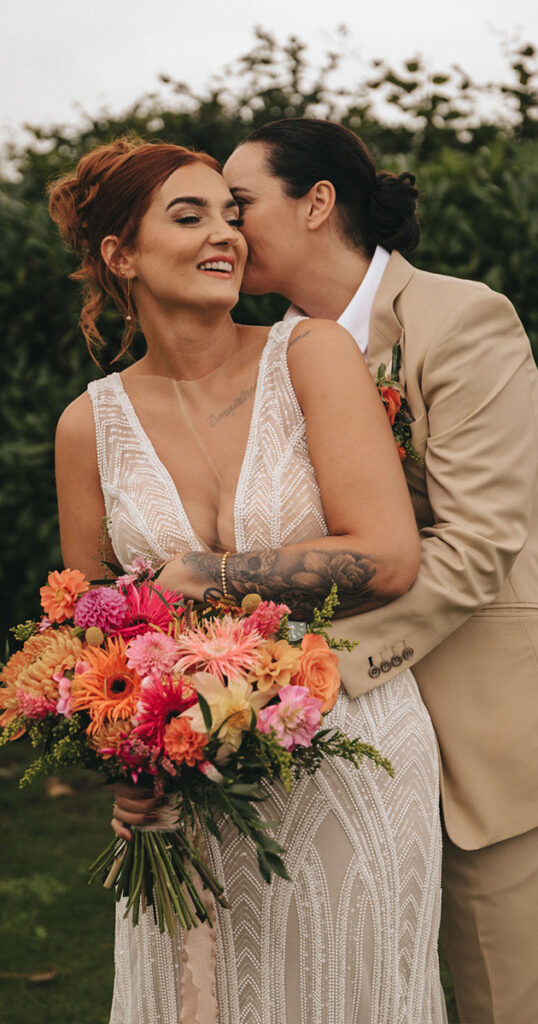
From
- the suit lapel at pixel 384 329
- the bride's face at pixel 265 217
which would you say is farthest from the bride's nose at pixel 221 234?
the suit lapel at pixel 384 329

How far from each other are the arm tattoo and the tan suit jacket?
97 mm

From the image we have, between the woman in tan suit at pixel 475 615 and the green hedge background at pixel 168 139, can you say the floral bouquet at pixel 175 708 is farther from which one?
the green hedge background at pixel 168 139

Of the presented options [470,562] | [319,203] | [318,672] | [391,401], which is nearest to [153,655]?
[318,672]

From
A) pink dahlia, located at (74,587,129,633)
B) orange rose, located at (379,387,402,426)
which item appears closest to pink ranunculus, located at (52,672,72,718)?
pink dahlia, located at (74,587,129,633)

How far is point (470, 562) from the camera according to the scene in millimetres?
2572

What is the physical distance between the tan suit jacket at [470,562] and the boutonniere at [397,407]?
0.02 meters

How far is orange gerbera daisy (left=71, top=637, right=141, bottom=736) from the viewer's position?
2139 millimetres

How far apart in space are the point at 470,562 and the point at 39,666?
1.06m

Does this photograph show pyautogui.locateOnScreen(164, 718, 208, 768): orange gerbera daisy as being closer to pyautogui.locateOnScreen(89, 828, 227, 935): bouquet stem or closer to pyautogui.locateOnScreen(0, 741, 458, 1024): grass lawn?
pyautogui.locateOnScreen(89, 828, 227, 935): bouquet stem

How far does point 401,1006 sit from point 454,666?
2.78ft

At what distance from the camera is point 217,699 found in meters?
2.04

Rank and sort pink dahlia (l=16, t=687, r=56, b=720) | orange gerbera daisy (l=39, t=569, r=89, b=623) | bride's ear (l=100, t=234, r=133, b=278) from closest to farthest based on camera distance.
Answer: pink dahlia (l=16, t=687, r=56, b=720)
orange gerbera daisy (l=39, t=569, r=89, b=623)
bride's ear (l=100, t=234, r=133, b=278)

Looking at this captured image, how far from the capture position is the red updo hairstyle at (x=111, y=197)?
2834mm

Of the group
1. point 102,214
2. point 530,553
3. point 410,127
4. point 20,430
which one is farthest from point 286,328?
point 410,127
